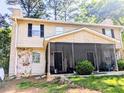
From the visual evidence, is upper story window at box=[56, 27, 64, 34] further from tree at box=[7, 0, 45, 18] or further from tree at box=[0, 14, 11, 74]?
tree at box=[7, 0, 45, 18]

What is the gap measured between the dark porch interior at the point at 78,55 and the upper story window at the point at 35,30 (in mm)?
2464

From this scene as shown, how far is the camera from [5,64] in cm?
2928

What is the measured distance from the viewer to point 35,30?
19062 millimetres

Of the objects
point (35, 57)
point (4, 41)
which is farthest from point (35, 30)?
point (4, 41)

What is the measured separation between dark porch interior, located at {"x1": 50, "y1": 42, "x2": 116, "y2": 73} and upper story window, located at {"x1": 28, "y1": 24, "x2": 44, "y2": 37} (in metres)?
2.46

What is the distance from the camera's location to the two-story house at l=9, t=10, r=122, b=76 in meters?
16.9

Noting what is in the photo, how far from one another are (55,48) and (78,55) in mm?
2291

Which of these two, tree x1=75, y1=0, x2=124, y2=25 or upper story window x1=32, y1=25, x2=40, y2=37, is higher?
tree x1=75, y1=0, x2=124, y2=25

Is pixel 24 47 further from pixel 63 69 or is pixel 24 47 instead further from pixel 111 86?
pixel 111 86

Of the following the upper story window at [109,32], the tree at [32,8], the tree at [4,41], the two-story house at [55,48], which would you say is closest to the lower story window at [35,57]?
the two-story house at [55,48]

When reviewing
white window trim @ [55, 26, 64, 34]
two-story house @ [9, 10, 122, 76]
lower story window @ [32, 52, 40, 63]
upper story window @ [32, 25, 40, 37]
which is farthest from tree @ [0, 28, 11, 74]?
white window trim @ [55, 26, 64, 34]

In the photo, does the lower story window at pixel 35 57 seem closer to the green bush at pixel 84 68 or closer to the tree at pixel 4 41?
the green bush at pixel 84 68

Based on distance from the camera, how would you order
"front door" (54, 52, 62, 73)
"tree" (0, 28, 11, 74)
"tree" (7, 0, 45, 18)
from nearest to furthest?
"front door" (54, 52, 62, 73)
"tree" (0, 28, 11, 74)
"tree" (7, 0, 45, 18)

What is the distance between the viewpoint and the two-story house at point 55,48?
1692 centimetres
